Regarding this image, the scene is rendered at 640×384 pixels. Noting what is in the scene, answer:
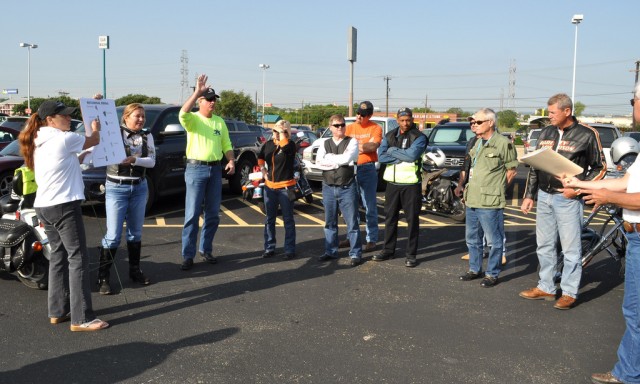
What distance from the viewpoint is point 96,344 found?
424 cm

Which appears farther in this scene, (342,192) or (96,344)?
(342,192)

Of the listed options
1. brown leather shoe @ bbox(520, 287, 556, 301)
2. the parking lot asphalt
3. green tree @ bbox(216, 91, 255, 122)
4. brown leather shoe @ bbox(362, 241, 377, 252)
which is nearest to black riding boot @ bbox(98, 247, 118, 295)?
the parking lot asphalt

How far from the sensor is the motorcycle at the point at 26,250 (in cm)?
530

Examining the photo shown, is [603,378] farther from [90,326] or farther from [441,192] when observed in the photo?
[441,192]

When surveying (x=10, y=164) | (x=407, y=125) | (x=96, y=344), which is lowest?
(x=96, y=344)

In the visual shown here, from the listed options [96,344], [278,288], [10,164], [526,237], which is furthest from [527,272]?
[10,164]

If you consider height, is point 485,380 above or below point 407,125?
below

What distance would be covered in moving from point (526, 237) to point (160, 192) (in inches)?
250

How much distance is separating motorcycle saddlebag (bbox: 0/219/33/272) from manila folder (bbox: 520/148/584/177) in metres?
4.76

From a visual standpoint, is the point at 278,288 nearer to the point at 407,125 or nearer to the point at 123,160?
the point at 123,160

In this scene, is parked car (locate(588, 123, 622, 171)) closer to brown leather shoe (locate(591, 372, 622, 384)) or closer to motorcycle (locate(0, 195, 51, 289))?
brown leather shoe (locate(591, 372, 622, 384))

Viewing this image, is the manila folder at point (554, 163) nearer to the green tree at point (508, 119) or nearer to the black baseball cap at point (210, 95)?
the black baseball cap at point (210, 95)

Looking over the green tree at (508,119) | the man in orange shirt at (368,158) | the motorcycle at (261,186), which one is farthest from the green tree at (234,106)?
the man in orange shirt at (368,158)

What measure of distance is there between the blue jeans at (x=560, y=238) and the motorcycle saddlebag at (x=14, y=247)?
512 centimetres
